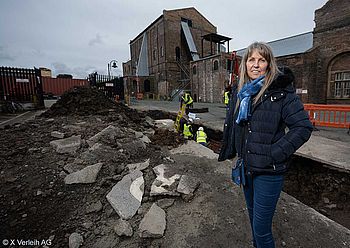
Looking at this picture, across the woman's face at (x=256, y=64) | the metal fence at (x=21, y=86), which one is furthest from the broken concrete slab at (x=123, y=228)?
the metal fence at (x=21, y=86)

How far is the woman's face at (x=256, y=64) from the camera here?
4.89 feet

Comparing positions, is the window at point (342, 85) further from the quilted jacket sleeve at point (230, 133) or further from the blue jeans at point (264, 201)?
the blue jeans at point (264, 201)

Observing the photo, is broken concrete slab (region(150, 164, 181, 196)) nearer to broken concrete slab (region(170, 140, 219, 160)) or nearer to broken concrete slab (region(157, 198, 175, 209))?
broken concrete slab (region(157, 198, 175, 209))

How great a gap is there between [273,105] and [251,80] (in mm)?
358

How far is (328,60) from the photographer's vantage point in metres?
14.2

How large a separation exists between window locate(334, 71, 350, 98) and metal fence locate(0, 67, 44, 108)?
71.0ft

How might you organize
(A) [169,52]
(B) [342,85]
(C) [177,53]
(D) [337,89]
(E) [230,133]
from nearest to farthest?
(E) [230,133], (B) [342,85], (D) [337,89], (A) [169,52], (C) [177,53]

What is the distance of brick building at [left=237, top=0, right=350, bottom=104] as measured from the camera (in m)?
13.2

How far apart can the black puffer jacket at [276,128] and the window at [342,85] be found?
57.1ft

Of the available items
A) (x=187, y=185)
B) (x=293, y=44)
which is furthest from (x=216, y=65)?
A: (x=187, y=185)

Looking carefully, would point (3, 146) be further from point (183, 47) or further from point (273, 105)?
point (183, 47)

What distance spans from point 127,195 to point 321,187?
4287 mm

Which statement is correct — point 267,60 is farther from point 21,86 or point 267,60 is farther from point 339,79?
point 339,79

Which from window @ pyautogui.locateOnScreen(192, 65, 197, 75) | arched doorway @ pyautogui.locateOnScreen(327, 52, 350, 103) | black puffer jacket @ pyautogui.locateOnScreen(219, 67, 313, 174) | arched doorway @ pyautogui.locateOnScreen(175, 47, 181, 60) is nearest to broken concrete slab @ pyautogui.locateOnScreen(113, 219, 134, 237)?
black puffer jacket @ pyautogui.locateOnScreen(219, 67, 313, 174)
